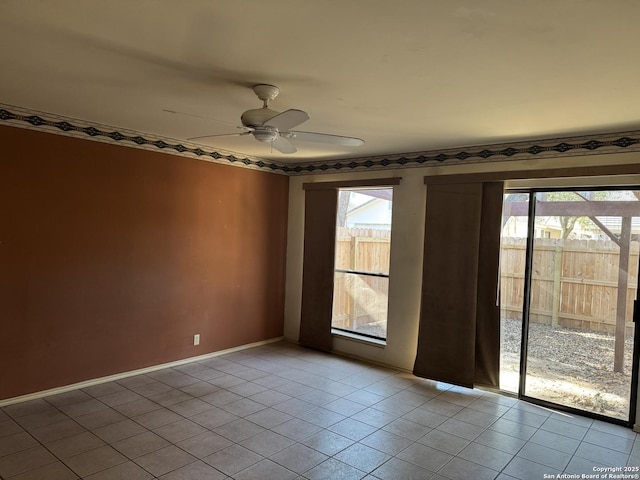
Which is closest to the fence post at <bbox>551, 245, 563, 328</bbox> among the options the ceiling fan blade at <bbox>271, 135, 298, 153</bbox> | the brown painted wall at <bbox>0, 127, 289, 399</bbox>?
the ceiling fan blade at <bbox>271, 135, 298, 153</bbox>

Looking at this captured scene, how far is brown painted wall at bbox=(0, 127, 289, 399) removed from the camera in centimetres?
362

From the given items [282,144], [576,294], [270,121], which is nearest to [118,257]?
[282,144]

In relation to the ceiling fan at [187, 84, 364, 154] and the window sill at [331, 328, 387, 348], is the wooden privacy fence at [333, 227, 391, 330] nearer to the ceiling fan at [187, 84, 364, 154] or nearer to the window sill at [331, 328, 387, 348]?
the window sill at [331, 328, 387, 348]

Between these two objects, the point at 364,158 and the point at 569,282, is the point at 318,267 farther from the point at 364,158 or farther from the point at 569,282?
the point at 569,282

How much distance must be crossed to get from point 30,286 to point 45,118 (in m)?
1.44

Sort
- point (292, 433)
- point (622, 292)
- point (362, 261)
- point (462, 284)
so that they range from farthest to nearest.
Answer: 1. point (362, 261)
2. point (462, 284)
3. point (622, 292)
4. point (292, 433)

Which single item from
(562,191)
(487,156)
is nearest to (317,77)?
(487,156)

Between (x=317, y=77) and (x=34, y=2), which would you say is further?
(x=317, y=77)

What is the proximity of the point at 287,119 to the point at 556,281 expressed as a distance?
119 inches

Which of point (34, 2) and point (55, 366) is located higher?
point (34, 2)

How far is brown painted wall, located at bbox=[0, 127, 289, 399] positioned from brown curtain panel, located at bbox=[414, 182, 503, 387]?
224 centimetres

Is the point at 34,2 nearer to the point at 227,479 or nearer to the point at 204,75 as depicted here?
the point at 204,75

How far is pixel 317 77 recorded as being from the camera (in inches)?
100.0

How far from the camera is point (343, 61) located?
7.52 feet
